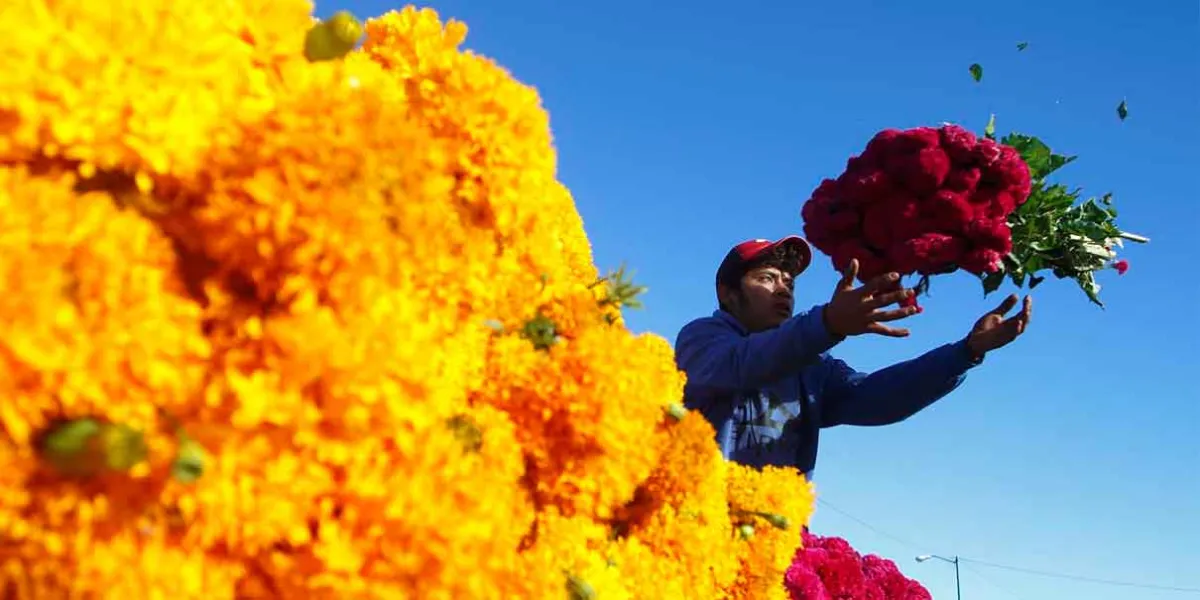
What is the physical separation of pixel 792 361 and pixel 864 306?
9.5 inches

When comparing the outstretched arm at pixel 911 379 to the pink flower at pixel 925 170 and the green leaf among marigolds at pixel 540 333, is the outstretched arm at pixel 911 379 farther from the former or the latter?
the green leaf among marigolds at pixel 540 333

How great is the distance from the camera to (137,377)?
40.8 inches

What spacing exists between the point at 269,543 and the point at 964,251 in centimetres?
200

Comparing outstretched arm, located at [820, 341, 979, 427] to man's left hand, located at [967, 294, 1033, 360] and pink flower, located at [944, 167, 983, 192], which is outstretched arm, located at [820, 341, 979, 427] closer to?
man's left hand, located at [967, 294, 1033, 360]

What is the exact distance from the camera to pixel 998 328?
2988 mm

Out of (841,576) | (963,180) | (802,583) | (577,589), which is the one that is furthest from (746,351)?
(577,589)

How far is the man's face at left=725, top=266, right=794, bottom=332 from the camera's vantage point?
3480 mm

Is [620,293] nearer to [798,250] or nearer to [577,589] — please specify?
[577,589]

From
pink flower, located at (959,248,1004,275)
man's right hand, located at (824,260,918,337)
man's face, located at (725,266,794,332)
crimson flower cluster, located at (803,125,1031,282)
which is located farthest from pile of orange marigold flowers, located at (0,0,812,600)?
man's face, located at (725,266,794,332)

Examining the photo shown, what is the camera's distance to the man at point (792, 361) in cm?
262

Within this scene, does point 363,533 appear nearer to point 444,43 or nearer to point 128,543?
point 128,543

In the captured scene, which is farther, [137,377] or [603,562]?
[603,562]

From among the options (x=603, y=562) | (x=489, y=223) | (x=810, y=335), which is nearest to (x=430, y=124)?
(x=489, y=223)

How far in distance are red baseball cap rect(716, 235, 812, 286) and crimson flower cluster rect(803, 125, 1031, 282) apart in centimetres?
68
